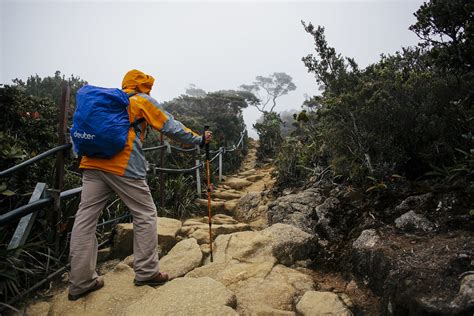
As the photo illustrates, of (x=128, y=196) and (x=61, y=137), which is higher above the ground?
(x=61, y=137)

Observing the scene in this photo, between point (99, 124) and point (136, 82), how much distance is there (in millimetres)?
602

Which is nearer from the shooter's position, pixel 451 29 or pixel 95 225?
pixel 95 225

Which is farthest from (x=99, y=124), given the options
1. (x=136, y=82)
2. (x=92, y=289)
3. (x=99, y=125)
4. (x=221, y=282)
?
(x=221, y=282)

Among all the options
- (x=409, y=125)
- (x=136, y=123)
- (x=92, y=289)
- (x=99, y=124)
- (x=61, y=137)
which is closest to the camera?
(x=99, y=124)

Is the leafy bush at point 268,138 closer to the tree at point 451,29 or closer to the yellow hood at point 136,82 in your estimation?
the tree at point 451,29

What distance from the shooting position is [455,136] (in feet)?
11.0

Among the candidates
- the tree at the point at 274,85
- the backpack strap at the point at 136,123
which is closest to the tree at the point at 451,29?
the backpack strap at the point at 136,123

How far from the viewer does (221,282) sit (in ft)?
8.67

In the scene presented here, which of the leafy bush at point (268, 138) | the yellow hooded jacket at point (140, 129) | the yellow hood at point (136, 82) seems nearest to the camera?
the yellow hooded jacket at point (140, 129)

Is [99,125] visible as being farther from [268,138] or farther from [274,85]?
[274,85]

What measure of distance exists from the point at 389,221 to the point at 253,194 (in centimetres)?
324

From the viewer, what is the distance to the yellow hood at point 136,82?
2650 millimetres

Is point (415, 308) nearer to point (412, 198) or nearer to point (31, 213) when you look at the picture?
point (412, 198)

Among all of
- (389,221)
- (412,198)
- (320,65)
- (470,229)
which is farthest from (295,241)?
(320,65)
